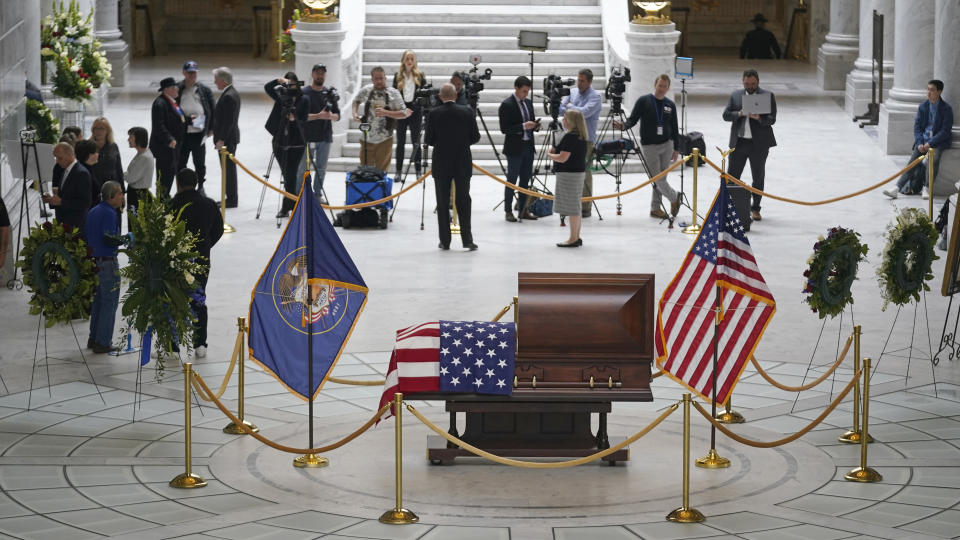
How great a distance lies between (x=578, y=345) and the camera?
30.7 feet

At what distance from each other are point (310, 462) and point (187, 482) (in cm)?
88

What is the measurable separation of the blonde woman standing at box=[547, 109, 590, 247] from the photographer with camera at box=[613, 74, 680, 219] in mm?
1868

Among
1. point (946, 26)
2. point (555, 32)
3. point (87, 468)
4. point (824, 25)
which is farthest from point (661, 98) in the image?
point (824, 25)

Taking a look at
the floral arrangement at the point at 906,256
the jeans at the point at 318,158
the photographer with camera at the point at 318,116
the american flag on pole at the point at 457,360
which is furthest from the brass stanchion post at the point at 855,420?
the jeans at the point at 318,158

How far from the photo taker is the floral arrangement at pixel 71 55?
21.0 meters

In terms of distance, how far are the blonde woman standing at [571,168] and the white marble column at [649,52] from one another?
257 inches

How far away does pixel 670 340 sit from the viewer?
32.7 ft

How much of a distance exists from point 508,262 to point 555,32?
10.3 metres

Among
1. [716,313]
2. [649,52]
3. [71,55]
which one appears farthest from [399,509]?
[649,52]

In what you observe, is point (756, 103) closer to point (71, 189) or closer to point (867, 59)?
point (71, 189)

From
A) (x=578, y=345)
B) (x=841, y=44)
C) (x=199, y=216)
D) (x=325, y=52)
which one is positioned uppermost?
(x=841, y=44)

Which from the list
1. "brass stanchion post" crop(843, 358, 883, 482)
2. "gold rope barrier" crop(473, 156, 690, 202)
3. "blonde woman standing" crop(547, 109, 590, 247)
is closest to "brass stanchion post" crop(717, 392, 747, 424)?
"brass stanchion post" crop(843, 358, 883, 482)

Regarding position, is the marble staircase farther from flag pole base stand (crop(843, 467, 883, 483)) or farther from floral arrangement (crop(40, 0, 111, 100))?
flag pole base stand (crop(843, 467, 883, 483))

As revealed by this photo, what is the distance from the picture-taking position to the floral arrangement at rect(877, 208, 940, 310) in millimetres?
11688
